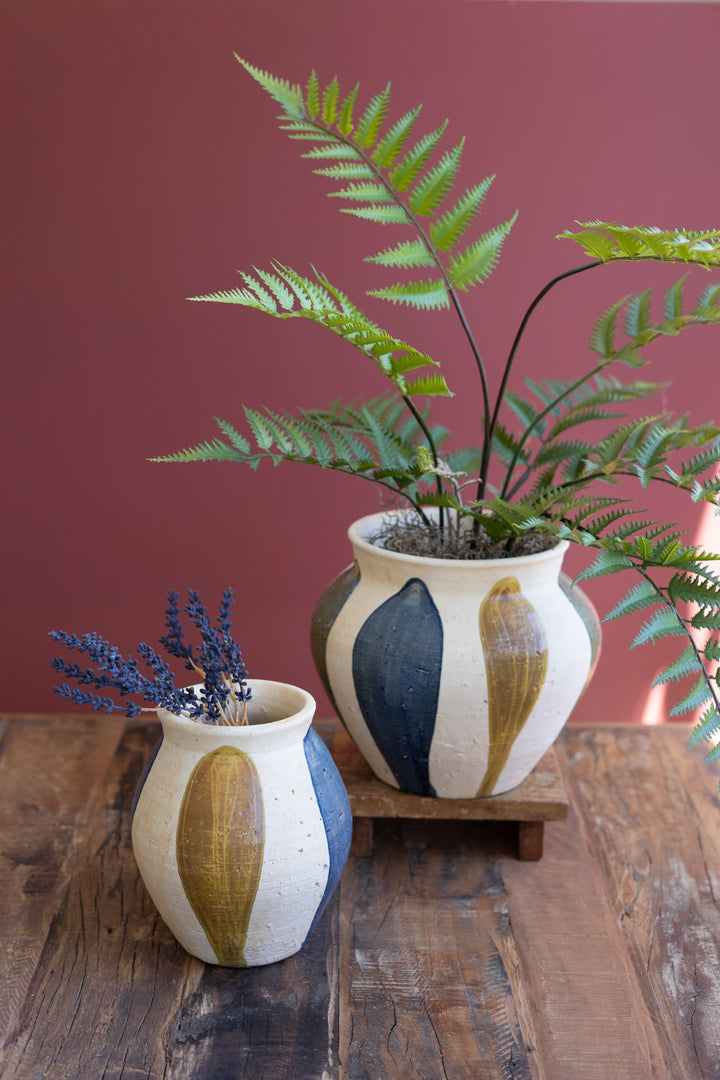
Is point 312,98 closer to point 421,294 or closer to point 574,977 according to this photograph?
point 421,294

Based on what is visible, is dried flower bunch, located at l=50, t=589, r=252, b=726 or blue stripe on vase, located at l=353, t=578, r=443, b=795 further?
blue stripe on vase, located at l=353, t=578, r=443, b=795

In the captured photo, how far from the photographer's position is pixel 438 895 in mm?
1041

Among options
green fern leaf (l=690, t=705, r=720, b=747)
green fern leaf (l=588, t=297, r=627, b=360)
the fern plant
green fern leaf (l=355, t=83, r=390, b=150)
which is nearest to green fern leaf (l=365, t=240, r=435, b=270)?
the fern plant

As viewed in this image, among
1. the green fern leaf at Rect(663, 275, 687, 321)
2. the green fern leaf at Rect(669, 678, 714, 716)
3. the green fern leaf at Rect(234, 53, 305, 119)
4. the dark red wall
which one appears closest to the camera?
the green fern leaf at Rect(669, 678, 714, 716)

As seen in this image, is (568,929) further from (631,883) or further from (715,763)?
(715,763)

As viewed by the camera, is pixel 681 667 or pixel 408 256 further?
pixel 408 256

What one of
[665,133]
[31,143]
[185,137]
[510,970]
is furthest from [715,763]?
[31,143]

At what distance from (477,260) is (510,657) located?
1.40 ft

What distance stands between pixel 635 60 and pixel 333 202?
1.57ft

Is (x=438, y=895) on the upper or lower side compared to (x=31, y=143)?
lower

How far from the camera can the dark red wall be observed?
139 centimetres

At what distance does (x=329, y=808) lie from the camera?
0.91m

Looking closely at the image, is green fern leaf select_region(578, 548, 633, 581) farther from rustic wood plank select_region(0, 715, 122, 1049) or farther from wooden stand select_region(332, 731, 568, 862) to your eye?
rustic wood plank select_region(0, 715, 122, 1049)

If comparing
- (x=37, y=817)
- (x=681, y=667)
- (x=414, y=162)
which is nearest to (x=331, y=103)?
(x=414, y=162)
